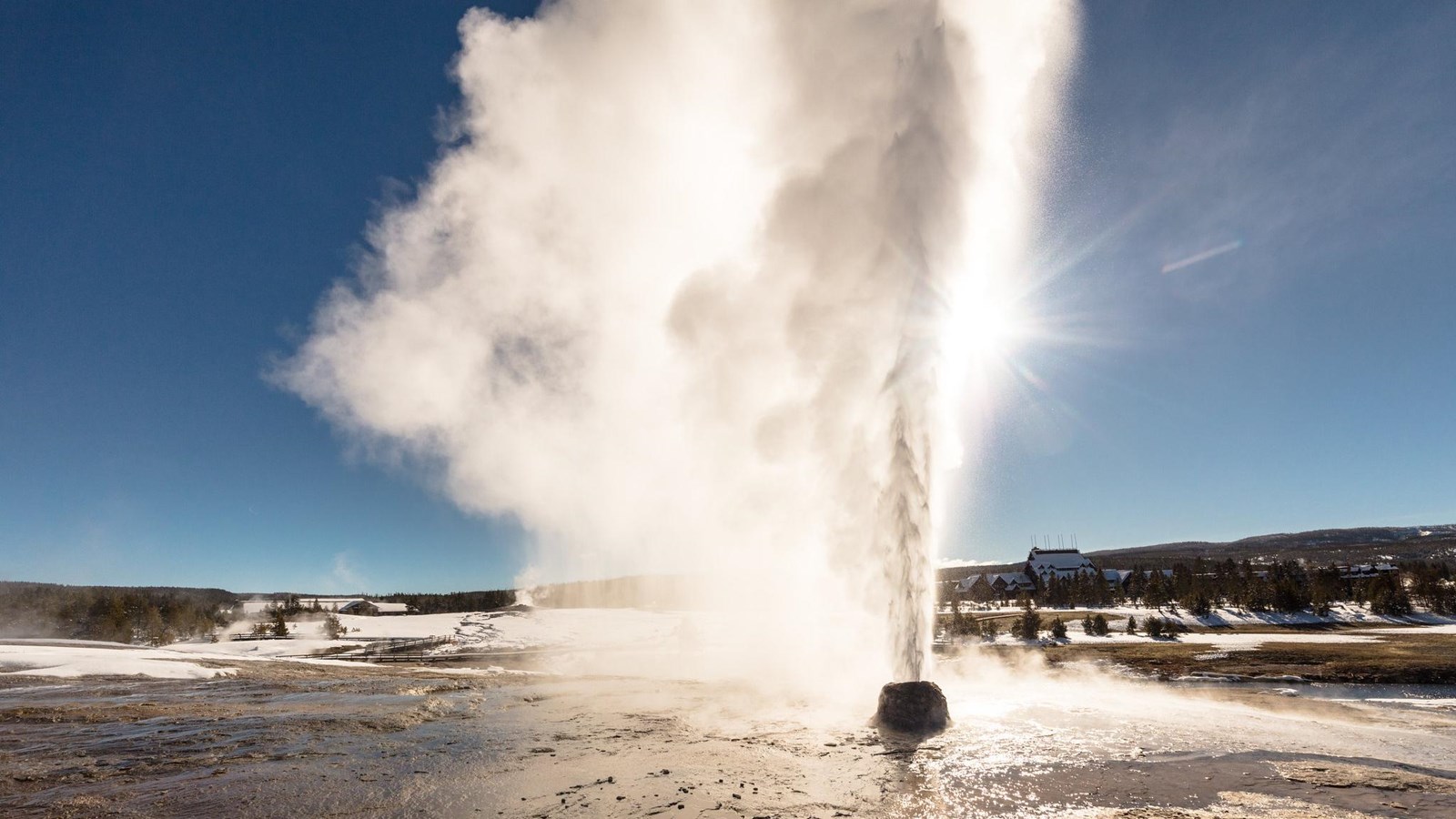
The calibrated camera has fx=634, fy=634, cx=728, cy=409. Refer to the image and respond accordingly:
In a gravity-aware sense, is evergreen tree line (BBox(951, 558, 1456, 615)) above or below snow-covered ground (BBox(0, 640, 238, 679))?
below

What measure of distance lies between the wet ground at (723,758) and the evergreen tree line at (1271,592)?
52976 millimetres

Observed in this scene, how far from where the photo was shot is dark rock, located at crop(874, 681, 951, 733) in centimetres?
1619

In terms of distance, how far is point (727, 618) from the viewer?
192 feet

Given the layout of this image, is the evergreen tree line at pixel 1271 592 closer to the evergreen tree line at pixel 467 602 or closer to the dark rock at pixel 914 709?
the dark rock at pixel 914 709

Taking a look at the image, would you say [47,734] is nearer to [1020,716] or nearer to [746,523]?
[1020,716]

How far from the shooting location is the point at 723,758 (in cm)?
1395

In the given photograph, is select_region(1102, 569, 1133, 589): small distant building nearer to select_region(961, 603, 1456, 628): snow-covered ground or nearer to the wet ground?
select_region(961, 603, 1456, 628): snow-covered ground

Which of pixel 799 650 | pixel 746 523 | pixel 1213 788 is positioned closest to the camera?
pixel 1213 788

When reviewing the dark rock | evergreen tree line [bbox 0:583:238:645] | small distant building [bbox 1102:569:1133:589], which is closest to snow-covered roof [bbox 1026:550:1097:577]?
small distant building [bbox 1102:569:1133:589]

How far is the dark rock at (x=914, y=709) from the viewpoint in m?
16.2

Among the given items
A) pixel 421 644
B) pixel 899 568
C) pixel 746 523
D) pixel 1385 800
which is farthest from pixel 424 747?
pixel 421 644

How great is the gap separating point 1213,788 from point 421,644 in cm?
6943

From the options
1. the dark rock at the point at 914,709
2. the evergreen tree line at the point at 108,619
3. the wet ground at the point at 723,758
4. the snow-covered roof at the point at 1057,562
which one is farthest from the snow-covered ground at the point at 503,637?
the snow-covered roof at the point at 1057,562

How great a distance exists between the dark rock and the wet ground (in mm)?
675
